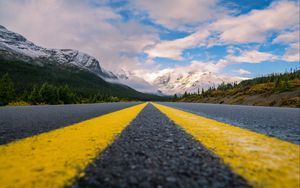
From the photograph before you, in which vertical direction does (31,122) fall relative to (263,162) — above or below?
below

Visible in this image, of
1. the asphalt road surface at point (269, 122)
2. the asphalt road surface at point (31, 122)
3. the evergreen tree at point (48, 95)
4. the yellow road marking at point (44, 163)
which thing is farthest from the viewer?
the evergreen tree at point (48, 95)

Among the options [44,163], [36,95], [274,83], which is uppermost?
[274,83]

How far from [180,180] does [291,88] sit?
49599 millimetres

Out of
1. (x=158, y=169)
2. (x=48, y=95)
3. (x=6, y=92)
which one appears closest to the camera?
(x=158, y=169)

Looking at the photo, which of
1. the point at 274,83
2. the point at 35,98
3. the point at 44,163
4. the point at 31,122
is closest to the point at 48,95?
the point at 35,98

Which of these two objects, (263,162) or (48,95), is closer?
(263,162)

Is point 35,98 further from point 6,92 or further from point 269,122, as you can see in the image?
point 269,122

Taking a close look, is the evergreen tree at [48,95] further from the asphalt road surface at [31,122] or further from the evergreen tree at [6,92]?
the asphalt road surface at [31,122]

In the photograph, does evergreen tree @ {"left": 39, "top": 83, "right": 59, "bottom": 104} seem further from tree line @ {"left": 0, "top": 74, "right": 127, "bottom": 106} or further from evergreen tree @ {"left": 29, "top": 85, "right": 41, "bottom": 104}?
evergreen tree @ {"left": 29, "top": 85, "right": 41, "bottom": 104}

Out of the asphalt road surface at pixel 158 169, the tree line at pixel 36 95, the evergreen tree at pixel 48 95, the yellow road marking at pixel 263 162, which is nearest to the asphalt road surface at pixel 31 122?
the asphalt road surface at pixel 158 169

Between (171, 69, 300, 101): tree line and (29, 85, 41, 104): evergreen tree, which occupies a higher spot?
(171, 69, 300, 101): tree line

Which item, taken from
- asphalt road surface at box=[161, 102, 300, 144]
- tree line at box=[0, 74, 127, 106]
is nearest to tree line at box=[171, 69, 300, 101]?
asphalt road surface at box=[161, 102, 300, 144]

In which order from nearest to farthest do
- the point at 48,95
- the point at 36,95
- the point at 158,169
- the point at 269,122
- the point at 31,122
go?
1. the point at 158,169
2. the point at 31,122
3. the point at 269,122
4. the point at 36,95
5. the point at 48,95

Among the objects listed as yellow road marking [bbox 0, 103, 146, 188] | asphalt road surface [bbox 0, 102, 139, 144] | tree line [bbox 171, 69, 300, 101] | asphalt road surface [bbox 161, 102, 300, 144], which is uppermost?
tree line [bbox 171, 69, 300, 101]
